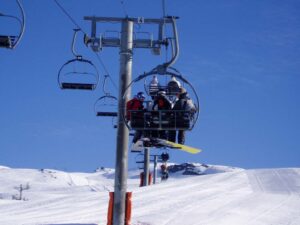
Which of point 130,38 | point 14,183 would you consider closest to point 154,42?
point 130,38

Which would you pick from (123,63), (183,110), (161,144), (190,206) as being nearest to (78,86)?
(123,63)

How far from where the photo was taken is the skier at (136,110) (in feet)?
39.1

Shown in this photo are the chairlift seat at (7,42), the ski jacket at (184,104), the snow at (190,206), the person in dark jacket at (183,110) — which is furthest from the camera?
the snow at (190,206)

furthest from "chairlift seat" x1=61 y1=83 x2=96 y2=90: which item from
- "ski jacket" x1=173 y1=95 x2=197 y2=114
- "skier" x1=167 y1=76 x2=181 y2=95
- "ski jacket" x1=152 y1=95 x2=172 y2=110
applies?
"ski jacket" x1=173 y1=95 x2=197 y2=114

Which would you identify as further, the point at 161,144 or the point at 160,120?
the point at 161,144

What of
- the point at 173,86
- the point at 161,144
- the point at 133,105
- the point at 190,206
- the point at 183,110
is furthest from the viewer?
the point at 190,206

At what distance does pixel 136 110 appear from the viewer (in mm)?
11953

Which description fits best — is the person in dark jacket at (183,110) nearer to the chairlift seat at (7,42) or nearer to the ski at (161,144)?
the ski at (161,144)

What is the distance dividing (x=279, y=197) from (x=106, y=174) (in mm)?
161443

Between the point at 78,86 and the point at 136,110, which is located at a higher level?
the point at 78,86

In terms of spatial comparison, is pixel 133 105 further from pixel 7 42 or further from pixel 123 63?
pixel 7 42

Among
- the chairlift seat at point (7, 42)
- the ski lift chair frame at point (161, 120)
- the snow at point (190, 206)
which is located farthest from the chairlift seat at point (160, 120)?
the snow at point (190, 206)

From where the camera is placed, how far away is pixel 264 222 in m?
17.4

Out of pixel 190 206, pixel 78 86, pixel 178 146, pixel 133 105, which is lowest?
pixel 190 206
